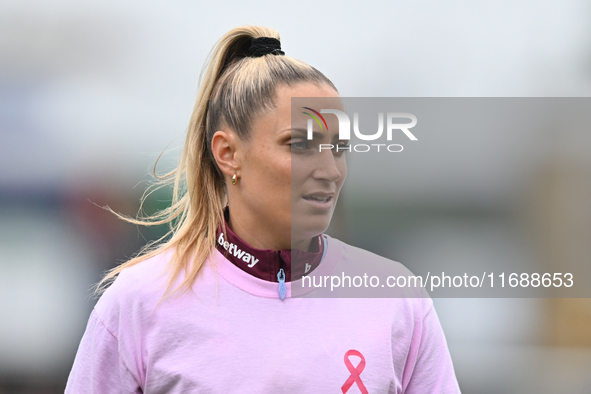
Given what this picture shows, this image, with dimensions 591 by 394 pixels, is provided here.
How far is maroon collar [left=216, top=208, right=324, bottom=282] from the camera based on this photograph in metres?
1.46

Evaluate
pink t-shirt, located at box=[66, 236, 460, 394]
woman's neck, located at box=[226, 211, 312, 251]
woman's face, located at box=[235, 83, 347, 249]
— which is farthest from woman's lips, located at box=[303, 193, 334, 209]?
pink t-shirt, located at box=[66, 236, 460, 394]

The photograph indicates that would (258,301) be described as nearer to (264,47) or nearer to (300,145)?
(300,145)

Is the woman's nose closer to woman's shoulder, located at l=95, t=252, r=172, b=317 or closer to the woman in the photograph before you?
the woman

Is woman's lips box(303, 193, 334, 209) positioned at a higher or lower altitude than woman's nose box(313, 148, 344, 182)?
lower

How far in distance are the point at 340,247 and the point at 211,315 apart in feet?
1.46

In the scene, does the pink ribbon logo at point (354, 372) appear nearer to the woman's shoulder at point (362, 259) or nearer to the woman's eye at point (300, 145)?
the woman's shoulder at point (362, 259)

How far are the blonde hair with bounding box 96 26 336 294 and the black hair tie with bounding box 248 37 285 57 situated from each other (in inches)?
1.1

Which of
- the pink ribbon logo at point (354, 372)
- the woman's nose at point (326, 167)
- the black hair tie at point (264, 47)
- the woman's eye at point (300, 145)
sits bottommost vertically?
the pink ribbon logo at point (354, 372)

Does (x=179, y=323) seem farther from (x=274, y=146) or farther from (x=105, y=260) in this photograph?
(x=105, y=260)

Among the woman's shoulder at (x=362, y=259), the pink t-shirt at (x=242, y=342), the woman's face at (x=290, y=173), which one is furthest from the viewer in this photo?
the woman's shoulder at (x=362, y=259)

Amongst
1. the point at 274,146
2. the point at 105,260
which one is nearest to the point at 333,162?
the point at 274,146

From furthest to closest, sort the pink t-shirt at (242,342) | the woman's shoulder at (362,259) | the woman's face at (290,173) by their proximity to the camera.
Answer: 1. the woman's shoulder at (362,259)
2. the woman's face at (290,173)
3. the pink t-shirt at (242,342)

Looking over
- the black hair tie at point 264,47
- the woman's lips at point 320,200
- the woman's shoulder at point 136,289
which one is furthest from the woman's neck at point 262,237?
the black hair tie at point 264,47

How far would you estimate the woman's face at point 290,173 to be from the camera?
1.45 m
